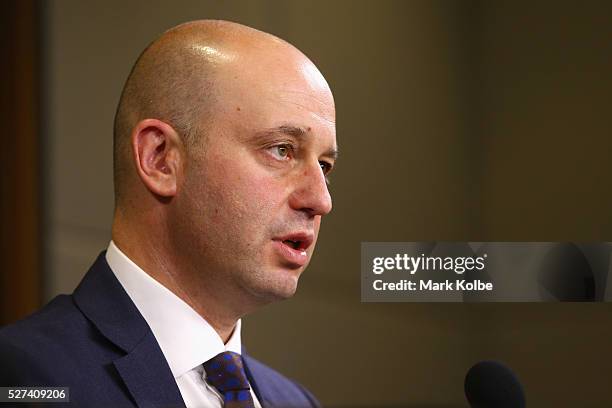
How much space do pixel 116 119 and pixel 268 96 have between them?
29cm

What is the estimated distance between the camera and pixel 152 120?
5.21 feet

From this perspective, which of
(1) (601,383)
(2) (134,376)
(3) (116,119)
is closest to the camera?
(2) (134,376)

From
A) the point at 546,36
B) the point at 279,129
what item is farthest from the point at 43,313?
the point at 546,36

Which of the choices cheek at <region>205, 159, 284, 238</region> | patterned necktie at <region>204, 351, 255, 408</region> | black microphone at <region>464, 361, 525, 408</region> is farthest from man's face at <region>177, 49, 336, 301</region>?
black microphone at <region>464, 361, 525, 408</region>

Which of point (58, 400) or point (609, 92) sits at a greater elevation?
point (609, 92)

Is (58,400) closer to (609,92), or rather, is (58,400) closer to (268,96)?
(268,96)

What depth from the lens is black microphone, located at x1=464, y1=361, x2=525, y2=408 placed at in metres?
1.81

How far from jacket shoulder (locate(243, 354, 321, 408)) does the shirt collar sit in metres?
0.15

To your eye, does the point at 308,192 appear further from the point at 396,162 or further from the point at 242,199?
the point at 396,162

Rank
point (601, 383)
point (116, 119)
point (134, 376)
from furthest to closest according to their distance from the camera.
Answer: point (601, 383)
point (116, 119)
point (134, 376)

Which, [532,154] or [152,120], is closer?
[152,120]

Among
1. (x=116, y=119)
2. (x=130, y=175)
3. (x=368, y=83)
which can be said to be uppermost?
(x=368, y=83)

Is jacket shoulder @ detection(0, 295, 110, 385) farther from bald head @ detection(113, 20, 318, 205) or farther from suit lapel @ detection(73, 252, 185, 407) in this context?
bald head @ detection(113, 20, 318, 205)

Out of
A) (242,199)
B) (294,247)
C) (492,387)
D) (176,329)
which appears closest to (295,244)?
(294,247)
